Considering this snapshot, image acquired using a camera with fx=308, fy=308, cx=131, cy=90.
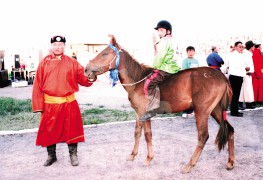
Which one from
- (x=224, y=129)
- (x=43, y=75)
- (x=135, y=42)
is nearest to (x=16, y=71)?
(x=135, y=42)

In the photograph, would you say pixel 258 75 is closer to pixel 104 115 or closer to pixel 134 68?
pixel 104 115

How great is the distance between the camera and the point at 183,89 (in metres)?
4.59

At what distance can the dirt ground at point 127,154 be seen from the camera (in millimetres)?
4430

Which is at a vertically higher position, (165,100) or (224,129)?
(165,100)

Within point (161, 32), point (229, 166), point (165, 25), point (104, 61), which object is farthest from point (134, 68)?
point (229, 166)

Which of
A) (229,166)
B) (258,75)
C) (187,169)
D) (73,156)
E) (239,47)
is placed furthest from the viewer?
(258,75)

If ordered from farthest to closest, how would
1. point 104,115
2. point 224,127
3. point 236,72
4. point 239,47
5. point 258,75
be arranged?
point 258,75 → point 104,115 → point 239,47 → point 236,72 → point 224,127

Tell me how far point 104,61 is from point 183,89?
4.08ft

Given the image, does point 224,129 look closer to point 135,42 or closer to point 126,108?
point 126,108

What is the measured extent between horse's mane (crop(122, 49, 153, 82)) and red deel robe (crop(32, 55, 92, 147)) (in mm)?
696

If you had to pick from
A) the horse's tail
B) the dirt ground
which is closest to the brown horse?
the horse's tail

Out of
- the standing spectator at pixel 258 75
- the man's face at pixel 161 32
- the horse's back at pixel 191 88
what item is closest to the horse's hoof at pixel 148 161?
the horse's back at pixel 191 88

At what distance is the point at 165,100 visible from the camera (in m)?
4.69

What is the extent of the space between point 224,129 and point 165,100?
99 centimetres
